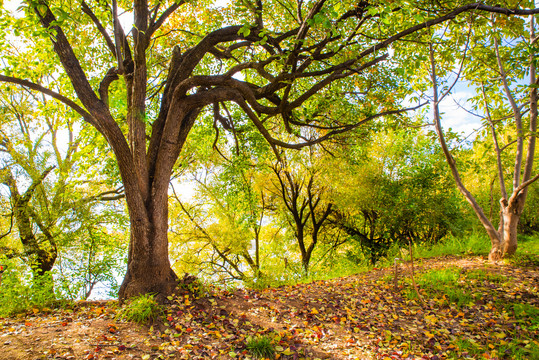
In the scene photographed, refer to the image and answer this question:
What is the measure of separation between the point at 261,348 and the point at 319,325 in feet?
3.90

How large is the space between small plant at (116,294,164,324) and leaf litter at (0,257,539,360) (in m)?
0.11

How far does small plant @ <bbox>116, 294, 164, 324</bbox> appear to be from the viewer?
13.6 ft

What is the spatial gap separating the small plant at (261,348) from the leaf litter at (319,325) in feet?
0.29

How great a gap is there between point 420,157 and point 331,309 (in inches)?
293

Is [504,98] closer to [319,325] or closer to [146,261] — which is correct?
[319,325]

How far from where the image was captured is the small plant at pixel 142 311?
4.16 m

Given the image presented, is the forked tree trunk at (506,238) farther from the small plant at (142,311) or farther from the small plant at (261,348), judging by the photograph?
the small plant at (142,311)

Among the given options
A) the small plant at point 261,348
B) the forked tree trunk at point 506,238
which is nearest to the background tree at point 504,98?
the forked tree trunk at point 506,238

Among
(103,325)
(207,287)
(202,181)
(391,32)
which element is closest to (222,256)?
(202,181)

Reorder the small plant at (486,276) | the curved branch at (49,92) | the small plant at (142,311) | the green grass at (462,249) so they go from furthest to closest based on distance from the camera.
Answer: the green grass at (462,249) → the small plant at (486,276) → the curved branch at (49,92) → the small plant at (142,311)

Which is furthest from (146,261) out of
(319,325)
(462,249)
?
(462,249)

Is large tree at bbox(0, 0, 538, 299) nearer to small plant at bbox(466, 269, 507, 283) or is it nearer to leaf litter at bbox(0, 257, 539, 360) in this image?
leaf litter at bbox(0, 257, 539, 360)

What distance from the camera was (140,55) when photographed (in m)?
4.88

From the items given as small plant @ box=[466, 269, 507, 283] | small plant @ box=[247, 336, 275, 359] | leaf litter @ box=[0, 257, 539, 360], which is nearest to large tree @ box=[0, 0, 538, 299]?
leaf litter @ box=[0, 257, 539, 360]
